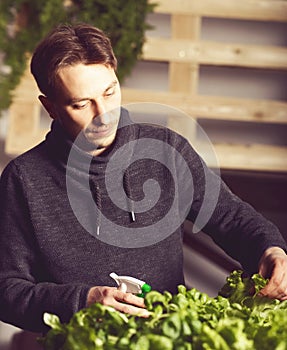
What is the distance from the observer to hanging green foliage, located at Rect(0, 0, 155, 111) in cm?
317

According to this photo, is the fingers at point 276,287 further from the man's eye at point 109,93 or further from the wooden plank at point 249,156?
the wooden plank at point 249,156

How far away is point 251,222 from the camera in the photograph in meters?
1.47

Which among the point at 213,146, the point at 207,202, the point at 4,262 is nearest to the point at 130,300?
the point at 4,262

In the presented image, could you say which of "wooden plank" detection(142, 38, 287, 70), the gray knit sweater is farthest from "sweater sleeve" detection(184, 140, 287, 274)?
"wooden plank" detection(142, 38, 287, 70)

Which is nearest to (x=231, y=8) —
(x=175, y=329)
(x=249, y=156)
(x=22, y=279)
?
(x=249, y=156)

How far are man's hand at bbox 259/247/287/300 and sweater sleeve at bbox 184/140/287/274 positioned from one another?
6 cm

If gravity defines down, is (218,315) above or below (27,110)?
above

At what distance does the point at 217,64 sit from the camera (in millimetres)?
3367

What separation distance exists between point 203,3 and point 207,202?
1.98 m

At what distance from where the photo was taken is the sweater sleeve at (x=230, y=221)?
139cm

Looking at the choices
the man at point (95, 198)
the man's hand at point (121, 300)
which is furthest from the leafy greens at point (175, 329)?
the man at point (95, 198)

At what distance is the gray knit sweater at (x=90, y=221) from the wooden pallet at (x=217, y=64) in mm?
1786

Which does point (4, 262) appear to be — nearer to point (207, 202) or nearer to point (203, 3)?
point (207, 202)

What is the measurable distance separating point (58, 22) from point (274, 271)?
2.25 m
